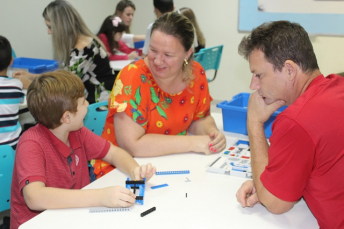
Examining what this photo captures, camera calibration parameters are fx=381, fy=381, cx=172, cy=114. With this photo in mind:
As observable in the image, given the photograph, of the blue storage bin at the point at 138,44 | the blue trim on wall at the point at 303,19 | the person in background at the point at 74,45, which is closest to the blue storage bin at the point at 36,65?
the person in background at the point at 74,45

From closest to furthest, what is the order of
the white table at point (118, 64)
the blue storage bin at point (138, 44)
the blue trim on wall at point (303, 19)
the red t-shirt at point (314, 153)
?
1. the red t-shirt at point (314, 153)
2. the white table at point (118, 64)
3. the blue trim on wall at point (303, 19)
4. the blue storage bin at point (138, 44)

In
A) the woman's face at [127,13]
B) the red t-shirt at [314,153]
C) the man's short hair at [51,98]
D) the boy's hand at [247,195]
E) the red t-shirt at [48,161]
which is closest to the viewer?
the red t-shirt at [314,153]

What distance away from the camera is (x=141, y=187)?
4.73ft

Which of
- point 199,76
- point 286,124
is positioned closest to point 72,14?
point 199,76

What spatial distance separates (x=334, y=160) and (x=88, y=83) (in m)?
2.79

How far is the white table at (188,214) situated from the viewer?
124cm

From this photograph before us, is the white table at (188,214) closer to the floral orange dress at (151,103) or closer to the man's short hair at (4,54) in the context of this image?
the floral orange dress at (151,103)

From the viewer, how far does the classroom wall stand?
4387 mm

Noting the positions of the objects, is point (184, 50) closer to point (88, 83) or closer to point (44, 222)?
point (44, 222)

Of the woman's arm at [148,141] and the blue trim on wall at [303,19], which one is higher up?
the blue trim on wall at [303,19]

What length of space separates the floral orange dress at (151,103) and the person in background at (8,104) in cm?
85

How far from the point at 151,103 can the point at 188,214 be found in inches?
29.8

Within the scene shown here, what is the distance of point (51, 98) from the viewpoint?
1.59m

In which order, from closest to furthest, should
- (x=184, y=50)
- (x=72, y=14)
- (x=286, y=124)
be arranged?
(x=286, y=124)
(x=184, y=50)
(x=72, y=14)
